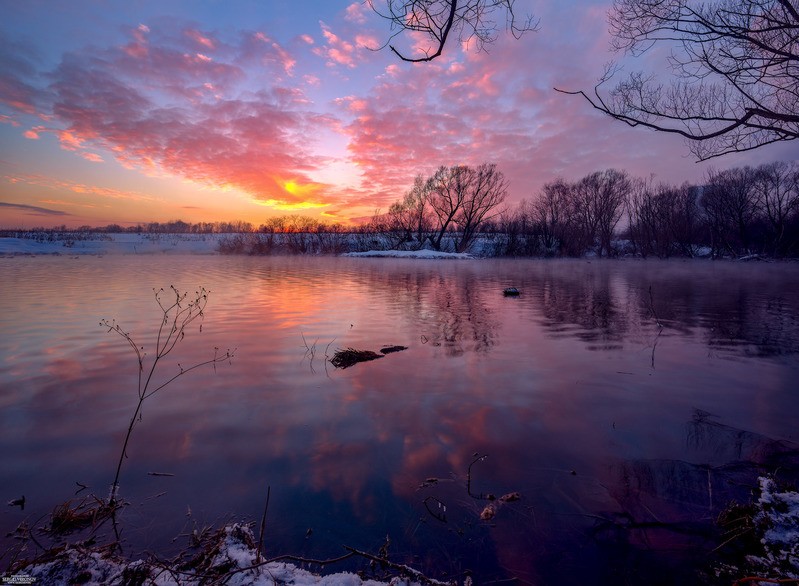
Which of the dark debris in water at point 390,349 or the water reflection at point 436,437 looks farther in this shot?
the dark debris in water at point 390,349

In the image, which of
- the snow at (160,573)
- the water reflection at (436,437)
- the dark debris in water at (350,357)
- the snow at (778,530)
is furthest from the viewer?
the dark debris in water at (350,357)

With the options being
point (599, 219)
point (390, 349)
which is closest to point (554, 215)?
point (599, 219)

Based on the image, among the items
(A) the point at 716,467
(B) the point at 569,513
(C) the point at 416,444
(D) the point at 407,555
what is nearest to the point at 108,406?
(C) the point at 416,444

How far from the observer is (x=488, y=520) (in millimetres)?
2670

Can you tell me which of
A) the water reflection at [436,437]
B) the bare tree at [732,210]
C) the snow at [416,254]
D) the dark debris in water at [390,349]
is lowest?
the water reflection at [436,437]

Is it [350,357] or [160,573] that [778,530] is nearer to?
[160,573]

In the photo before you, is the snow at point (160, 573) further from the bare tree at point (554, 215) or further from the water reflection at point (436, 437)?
the bare tree at point (554, 215)

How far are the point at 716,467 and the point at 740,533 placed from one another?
1.09m

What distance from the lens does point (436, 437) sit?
12.6 ft

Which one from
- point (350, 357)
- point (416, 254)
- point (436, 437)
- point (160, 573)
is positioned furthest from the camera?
point (416, 254)

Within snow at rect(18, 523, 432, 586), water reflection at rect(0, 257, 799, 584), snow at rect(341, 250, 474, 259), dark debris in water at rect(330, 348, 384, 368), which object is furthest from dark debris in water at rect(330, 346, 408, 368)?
snow at rect(341, 250, 474, 259)

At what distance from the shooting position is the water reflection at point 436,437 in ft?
8.34

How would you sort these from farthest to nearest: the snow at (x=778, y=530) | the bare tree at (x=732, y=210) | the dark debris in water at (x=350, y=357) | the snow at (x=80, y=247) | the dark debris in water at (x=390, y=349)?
1. the bare tree at (x=732, y=210)
2. the snow at (x=80, y=247)
3. the dark debris in water at (x=390, y=349)
4. the dark debris in water at (x=350, y=357)
5. the snow at (x=778, y=530)

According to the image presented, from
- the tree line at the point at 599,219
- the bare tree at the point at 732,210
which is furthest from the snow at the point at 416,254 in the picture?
the bare tree at the point at 732,210
